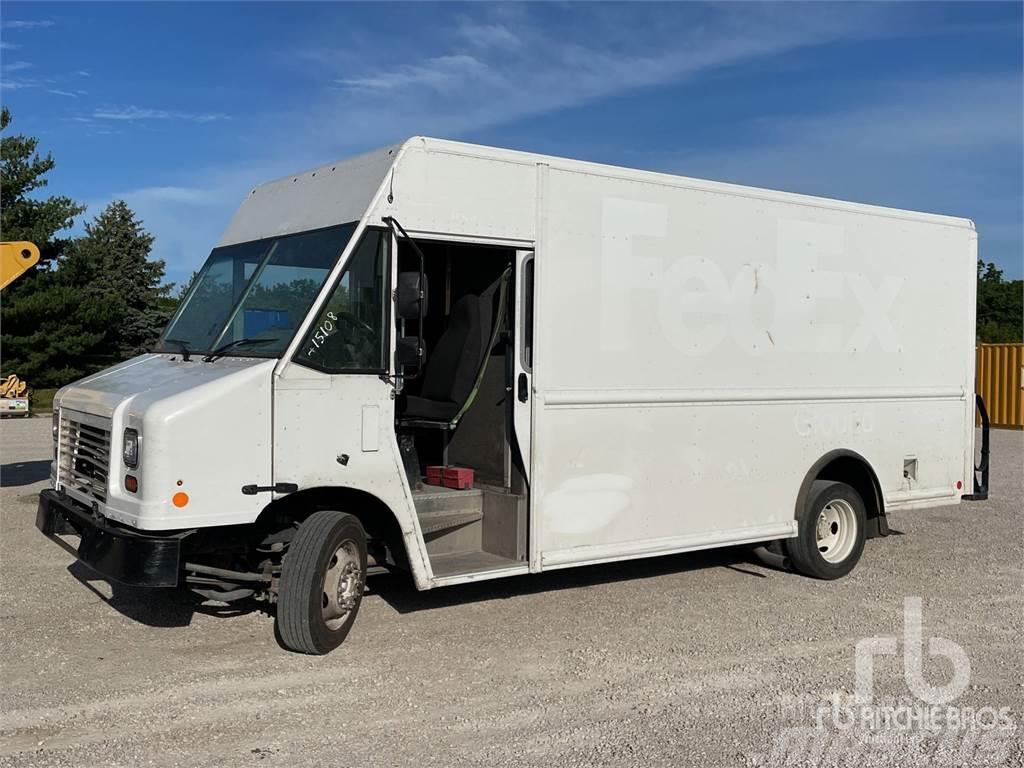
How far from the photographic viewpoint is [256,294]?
641 centimetres

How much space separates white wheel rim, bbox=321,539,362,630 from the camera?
595cm

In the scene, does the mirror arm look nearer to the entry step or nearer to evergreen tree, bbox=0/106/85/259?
the entry step

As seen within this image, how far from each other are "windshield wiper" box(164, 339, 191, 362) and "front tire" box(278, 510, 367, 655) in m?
1.41

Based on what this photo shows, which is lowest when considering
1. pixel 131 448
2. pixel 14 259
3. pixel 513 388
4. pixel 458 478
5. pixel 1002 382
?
pixel 458 478

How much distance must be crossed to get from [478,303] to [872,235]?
3.50 m

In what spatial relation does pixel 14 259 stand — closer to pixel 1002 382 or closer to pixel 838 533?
pixel 838 533

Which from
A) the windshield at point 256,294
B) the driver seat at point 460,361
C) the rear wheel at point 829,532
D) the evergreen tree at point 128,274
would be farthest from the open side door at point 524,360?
the evergreen tree at point 128,274

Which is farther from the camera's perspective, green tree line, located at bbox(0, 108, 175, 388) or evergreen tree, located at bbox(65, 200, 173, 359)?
evergreen tree, located at bbox(65, 200, 173, 359)

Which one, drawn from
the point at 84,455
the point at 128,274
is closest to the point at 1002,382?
the point at 84,455

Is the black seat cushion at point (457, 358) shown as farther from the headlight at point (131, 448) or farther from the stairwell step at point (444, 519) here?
the headlight at point (131, 448)

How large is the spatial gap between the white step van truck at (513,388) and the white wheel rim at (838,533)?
0.03 meters

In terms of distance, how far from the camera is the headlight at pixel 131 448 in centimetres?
541

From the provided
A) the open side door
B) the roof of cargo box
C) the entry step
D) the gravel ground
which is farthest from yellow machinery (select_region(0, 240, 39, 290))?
the open side door

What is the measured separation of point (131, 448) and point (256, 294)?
1.38 meters
